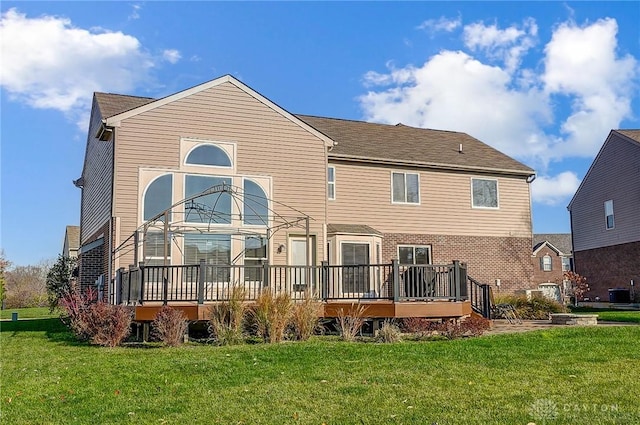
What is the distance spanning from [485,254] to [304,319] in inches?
437

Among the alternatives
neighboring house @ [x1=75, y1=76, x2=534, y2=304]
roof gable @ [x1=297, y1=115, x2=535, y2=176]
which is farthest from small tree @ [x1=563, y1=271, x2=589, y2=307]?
roof gable @ [x1=297, y1=115, x2=535, y2=176]

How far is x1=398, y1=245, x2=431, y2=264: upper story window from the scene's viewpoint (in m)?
19.5

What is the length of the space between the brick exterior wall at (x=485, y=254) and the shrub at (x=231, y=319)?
864 centimetres

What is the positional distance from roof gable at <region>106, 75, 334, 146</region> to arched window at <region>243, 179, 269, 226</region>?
2361 mm

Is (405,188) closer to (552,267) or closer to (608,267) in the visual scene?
(608,267)

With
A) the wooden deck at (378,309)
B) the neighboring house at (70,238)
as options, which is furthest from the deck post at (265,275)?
the neighboring house at (70,238)

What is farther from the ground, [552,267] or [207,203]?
[207,203]

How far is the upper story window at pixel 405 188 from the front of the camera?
775 inches

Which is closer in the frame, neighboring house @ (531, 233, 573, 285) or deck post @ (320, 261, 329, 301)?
deck post @ (320, 261, 329, 301)

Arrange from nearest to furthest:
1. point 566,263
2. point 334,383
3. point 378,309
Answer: point 334,383 < point 378,309 < point 566,263

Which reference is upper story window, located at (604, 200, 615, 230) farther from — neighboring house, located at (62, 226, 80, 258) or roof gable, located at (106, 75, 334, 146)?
neighboring house, located at (62, 226, 80, 258)

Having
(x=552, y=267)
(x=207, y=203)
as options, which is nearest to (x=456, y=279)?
(x=207, y=203)

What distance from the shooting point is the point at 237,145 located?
53.0 feet

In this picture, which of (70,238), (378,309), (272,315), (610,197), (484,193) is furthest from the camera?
(70,238)
